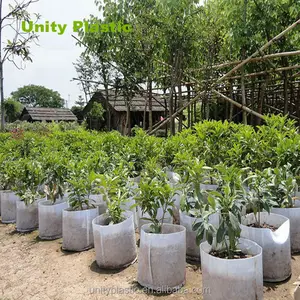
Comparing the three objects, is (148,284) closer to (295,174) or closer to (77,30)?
(295,174)

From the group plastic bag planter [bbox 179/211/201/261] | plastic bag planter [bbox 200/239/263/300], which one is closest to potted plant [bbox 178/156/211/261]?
plastic bag planter [bbox 179/211/201/261]

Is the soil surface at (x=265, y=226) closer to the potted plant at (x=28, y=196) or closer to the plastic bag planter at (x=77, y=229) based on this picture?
the plastic bag planter at (x=77, y=229)

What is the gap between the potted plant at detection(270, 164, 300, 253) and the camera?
9.34 ft

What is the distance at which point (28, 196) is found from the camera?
423 centimetres

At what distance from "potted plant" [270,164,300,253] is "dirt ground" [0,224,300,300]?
22 centimetres

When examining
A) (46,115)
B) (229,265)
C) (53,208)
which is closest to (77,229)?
(53,208)

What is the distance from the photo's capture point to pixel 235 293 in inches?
84.2

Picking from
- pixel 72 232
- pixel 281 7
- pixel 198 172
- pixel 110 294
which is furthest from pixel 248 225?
pixel 281 7

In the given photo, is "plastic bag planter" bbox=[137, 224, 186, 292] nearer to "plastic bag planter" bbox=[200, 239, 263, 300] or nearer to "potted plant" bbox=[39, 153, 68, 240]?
"plastic bag planter" bbox=[200, 239, 263, 300]

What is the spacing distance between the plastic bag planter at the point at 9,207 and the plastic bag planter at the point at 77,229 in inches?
67.7

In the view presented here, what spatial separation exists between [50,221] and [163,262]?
1.93m

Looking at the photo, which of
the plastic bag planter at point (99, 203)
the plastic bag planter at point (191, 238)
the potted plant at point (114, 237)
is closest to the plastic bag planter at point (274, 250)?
the plastic bag planter at point (191, 238)

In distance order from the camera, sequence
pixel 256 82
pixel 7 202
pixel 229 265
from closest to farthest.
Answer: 1. pixel 229 265
2. pixel 7 202
3. pixel 256 82

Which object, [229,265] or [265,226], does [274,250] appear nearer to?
[265,226]
